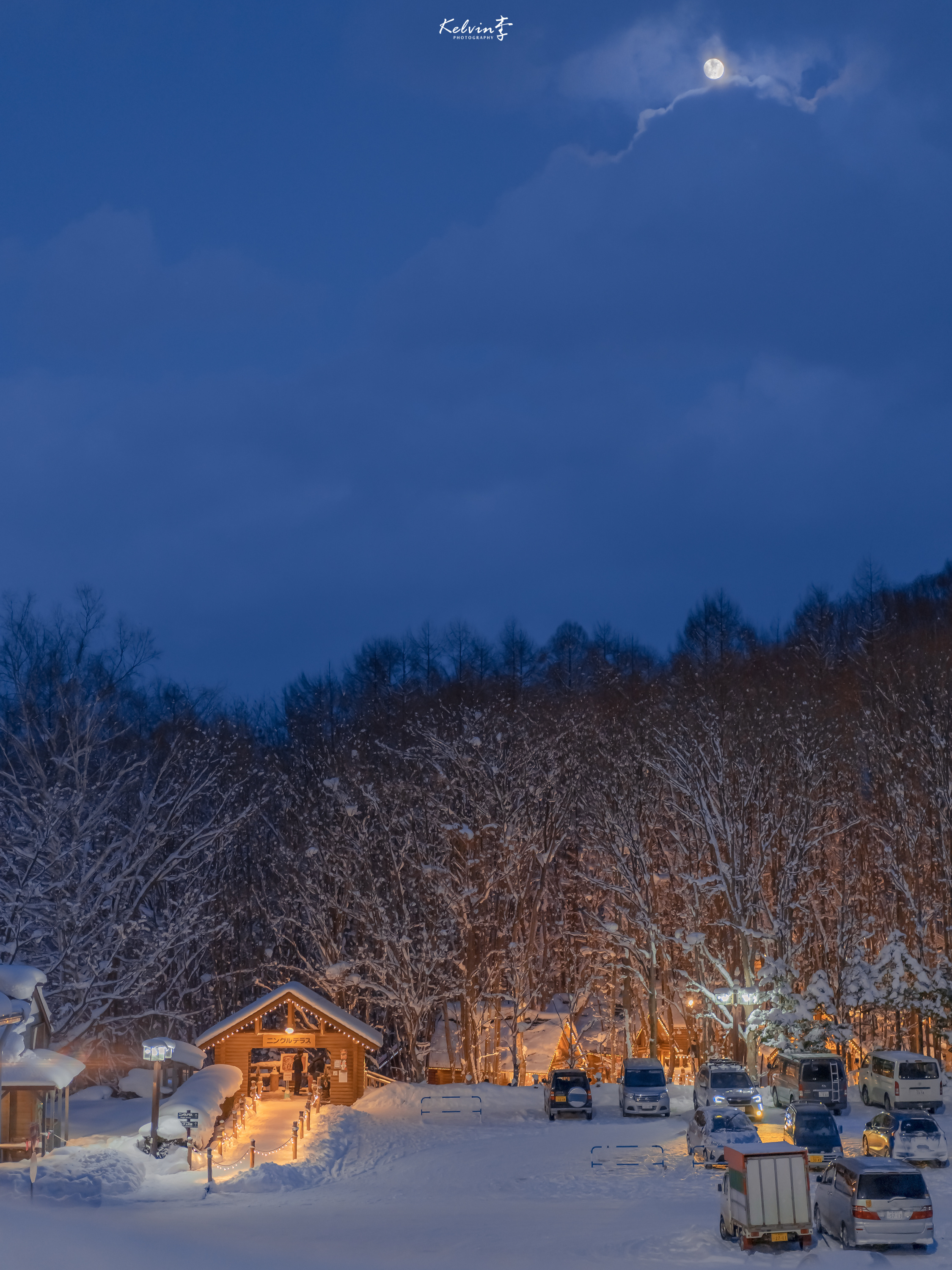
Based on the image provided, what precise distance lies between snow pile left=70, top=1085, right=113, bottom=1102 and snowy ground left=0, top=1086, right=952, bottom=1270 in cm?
874

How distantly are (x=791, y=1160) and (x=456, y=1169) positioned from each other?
→ 39.9 feet

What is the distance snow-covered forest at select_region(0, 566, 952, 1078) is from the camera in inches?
1687

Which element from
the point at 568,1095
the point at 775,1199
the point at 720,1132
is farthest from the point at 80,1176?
the point at 568,1095

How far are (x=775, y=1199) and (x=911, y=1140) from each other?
8876mm

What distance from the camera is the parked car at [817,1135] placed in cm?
2581

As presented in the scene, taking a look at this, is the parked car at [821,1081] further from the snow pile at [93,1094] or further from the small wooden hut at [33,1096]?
the snow pile at [93,1094]

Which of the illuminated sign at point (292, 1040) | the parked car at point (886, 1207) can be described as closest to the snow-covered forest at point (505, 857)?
the illuminated sign at point (292, 1040)

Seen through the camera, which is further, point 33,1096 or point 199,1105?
point 33,1096

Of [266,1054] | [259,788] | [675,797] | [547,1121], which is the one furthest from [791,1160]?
[259,788]

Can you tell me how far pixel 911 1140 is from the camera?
25828 mm

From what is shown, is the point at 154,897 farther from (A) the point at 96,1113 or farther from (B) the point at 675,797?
(B) the point at 675,797

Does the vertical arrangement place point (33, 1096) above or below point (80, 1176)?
above

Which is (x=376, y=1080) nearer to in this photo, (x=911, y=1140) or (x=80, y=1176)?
(x=80, y=1176)

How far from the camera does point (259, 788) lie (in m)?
52.3
